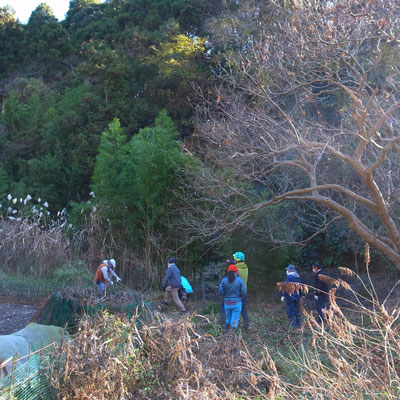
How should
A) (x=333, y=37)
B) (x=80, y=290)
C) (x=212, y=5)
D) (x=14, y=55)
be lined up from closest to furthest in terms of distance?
(x=80, y=290)
(x=333, y=37)
(x=212, y=5)
(x=14, y=55)

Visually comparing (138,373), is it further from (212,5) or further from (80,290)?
(212,5)

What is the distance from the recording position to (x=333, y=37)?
34.4ft

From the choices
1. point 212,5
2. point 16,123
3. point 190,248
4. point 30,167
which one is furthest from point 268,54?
point 16,123

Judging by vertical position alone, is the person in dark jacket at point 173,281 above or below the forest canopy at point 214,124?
below

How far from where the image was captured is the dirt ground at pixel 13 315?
10.3 meters

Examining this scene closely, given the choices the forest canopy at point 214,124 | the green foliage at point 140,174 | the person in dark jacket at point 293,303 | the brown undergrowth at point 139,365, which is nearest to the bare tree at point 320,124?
the forest canopy at point 214,124

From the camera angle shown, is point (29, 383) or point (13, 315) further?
point (13, 315)

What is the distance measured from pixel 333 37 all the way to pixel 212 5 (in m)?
11.8

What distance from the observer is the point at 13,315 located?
1113 centimetres

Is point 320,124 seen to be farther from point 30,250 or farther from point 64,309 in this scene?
point 30,250

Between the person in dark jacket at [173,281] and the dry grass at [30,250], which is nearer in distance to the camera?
the person in dark jacket at [173,281]

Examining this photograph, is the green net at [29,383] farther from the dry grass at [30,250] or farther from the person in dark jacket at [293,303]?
the dry grass at [30,250]

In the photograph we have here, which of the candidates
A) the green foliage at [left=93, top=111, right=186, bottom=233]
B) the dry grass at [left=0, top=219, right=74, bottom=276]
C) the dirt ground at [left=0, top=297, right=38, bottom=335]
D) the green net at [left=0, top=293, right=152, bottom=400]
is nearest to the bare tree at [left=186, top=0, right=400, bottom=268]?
the green foliage at [left=93, top=111, right=186, bottom=233]

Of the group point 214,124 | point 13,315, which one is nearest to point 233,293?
point 214,124
